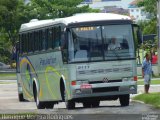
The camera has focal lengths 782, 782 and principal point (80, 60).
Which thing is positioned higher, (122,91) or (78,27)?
(78,27)

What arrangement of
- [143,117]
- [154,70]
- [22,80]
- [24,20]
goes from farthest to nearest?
1. [24,20]
2. [154,70]
3. [22,80]
4. [143,117]

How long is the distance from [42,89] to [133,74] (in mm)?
4448

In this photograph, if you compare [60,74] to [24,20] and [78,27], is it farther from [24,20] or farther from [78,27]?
[24,20]

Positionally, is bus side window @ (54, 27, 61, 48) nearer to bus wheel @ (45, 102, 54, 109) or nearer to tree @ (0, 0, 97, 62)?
bus wheel @ (45, 102, 54, 109)

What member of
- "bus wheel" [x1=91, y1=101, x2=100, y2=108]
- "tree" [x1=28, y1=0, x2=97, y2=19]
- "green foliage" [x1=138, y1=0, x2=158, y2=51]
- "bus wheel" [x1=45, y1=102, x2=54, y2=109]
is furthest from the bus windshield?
"tree" [x1=28, y1=0, x2=97, y2=19]

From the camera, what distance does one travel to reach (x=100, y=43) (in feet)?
78.4

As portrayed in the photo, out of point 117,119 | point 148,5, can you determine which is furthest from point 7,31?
point 117,119

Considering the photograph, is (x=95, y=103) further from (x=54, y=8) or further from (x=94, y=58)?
(x=54, y=8)

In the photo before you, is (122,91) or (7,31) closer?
(122,91)

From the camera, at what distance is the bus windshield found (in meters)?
23.8

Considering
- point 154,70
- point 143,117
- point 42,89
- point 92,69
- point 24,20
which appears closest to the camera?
point 143,117

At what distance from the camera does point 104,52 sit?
2392 centimetres

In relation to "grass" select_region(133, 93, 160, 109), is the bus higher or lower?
higher

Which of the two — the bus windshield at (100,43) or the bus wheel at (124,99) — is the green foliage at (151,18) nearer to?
the bus wheel at (124,99)
